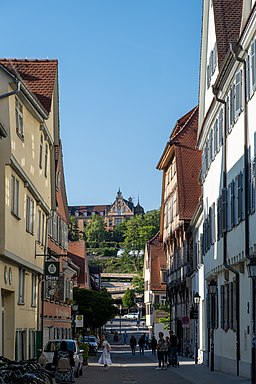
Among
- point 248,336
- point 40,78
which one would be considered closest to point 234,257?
point 248,336

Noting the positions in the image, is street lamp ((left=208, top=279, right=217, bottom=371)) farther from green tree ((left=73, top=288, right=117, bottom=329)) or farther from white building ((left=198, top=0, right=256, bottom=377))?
green tree ((left=73, top=288, right=117, bottom=329))

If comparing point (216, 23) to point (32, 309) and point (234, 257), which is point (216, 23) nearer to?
point (234, 257)

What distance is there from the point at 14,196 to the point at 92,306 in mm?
56414

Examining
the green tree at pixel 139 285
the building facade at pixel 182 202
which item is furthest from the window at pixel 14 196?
the green tree at pixel 139 285

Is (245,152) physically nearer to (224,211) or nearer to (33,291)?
(224,211)

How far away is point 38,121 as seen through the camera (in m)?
34.2

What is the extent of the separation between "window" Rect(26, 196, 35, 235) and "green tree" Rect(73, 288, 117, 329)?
156 feet

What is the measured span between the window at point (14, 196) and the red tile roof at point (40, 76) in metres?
8.35

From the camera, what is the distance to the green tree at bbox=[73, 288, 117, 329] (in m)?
82.9

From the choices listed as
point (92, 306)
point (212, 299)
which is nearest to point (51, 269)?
point (212, 299)

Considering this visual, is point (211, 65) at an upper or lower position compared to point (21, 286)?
upper

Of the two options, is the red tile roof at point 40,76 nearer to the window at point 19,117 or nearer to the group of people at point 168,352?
the window at point 19,117

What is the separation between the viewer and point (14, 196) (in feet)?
94.4

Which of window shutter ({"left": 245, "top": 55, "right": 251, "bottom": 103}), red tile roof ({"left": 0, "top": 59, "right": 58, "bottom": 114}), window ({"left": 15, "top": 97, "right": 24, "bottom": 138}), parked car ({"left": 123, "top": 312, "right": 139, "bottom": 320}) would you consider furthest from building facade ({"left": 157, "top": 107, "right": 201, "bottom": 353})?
parked car ({"left": 123, "top": 312, "right": 139, "bottom": 320})
